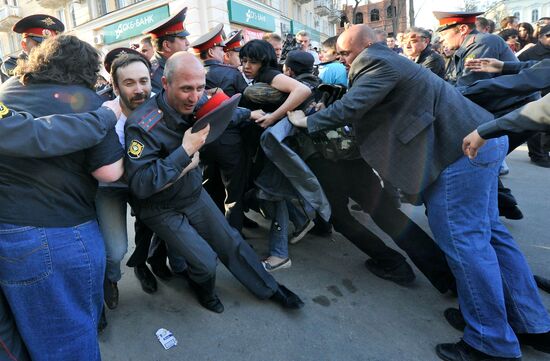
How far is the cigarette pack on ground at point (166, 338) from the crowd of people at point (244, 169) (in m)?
0.35

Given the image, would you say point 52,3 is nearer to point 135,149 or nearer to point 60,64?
point 135,149

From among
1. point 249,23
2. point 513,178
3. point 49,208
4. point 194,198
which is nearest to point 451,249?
point 194,198

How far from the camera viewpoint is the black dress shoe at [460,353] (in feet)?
6.27

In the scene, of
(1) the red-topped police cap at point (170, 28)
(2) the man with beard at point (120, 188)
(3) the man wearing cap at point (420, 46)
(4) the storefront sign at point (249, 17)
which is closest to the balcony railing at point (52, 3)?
(4) the storefront sign at point (249, 17)

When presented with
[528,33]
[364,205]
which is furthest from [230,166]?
[528,33]

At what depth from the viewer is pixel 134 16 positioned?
573 inches

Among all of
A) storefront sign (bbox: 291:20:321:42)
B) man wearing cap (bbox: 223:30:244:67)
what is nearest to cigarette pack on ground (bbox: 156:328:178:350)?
man wearing cap (bbox: 223:30:244:67)

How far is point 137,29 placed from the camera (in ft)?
47.3

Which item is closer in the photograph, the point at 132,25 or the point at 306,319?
the point at 306,319

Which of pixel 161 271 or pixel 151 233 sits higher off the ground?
pixel 151 233

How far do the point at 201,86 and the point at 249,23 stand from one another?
1474cm

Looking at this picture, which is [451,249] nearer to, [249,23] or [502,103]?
[502,103]

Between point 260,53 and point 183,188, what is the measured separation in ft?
4.30

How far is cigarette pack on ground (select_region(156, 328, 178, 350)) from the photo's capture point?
2229 millimetres
